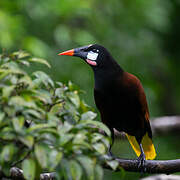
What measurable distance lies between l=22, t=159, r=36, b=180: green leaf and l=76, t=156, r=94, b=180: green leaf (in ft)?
0.53

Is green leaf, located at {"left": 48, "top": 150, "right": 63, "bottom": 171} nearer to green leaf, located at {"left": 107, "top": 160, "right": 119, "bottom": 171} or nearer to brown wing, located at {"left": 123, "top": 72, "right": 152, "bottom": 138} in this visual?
green leaf, located at {"left": 107, "top": 160, "right": 119, "bottom": 171}

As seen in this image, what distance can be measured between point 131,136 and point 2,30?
1.54 metres

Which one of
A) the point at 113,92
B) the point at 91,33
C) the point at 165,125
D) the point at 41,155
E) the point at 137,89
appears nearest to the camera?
the point at 41,155

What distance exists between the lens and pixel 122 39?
5.62 meters

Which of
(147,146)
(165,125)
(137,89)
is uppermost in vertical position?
(137,89)

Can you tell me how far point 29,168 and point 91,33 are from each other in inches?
154

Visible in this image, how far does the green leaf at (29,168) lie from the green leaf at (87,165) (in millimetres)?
162

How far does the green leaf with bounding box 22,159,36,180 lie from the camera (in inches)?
59.3

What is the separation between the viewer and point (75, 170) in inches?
61.8

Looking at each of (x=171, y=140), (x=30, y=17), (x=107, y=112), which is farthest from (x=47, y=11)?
(x=171, y=140)

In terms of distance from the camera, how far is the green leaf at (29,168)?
4.94 ft

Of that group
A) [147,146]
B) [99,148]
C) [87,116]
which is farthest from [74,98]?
[147,146]

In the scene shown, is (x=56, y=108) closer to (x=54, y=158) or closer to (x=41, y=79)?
(x=41, y=79)

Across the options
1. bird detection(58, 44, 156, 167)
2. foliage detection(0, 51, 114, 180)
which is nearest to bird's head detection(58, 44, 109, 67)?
bird detection(58, 44, 156, 167)
